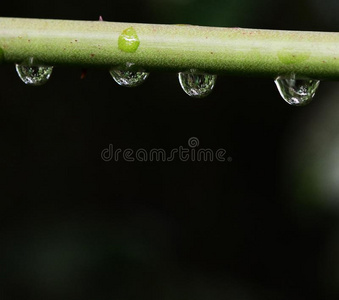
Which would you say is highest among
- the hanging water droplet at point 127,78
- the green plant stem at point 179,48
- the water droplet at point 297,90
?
the hanging water droplet at point 127,78

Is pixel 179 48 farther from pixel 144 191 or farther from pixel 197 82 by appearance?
pixel 144 191

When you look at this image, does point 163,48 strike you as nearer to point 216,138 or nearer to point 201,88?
point 201,88

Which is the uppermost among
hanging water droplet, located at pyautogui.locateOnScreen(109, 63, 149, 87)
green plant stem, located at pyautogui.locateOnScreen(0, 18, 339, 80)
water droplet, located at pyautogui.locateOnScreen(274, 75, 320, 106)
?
hanging water droplet, located at pyautogui.locateOnScreen(109, 63, 149, 87)

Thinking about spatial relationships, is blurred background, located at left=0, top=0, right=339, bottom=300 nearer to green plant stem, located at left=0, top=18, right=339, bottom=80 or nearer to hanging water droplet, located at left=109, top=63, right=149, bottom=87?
hanging water droplet, located at left=109, top=63, right=149, bottom=87

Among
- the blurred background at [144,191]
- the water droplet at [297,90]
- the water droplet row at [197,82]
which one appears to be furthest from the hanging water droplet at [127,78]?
the blurred background at [144,191]

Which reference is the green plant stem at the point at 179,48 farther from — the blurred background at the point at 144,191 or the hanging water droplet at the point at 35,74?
the blurred background at the point at 144,191

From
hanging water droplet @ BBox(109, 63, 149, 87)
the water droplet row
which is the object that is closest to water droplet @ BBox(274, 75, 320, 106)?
the water droplet row

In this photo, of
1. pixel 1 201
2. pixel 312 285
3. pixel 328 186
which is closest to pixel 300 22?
pixel 328 186
